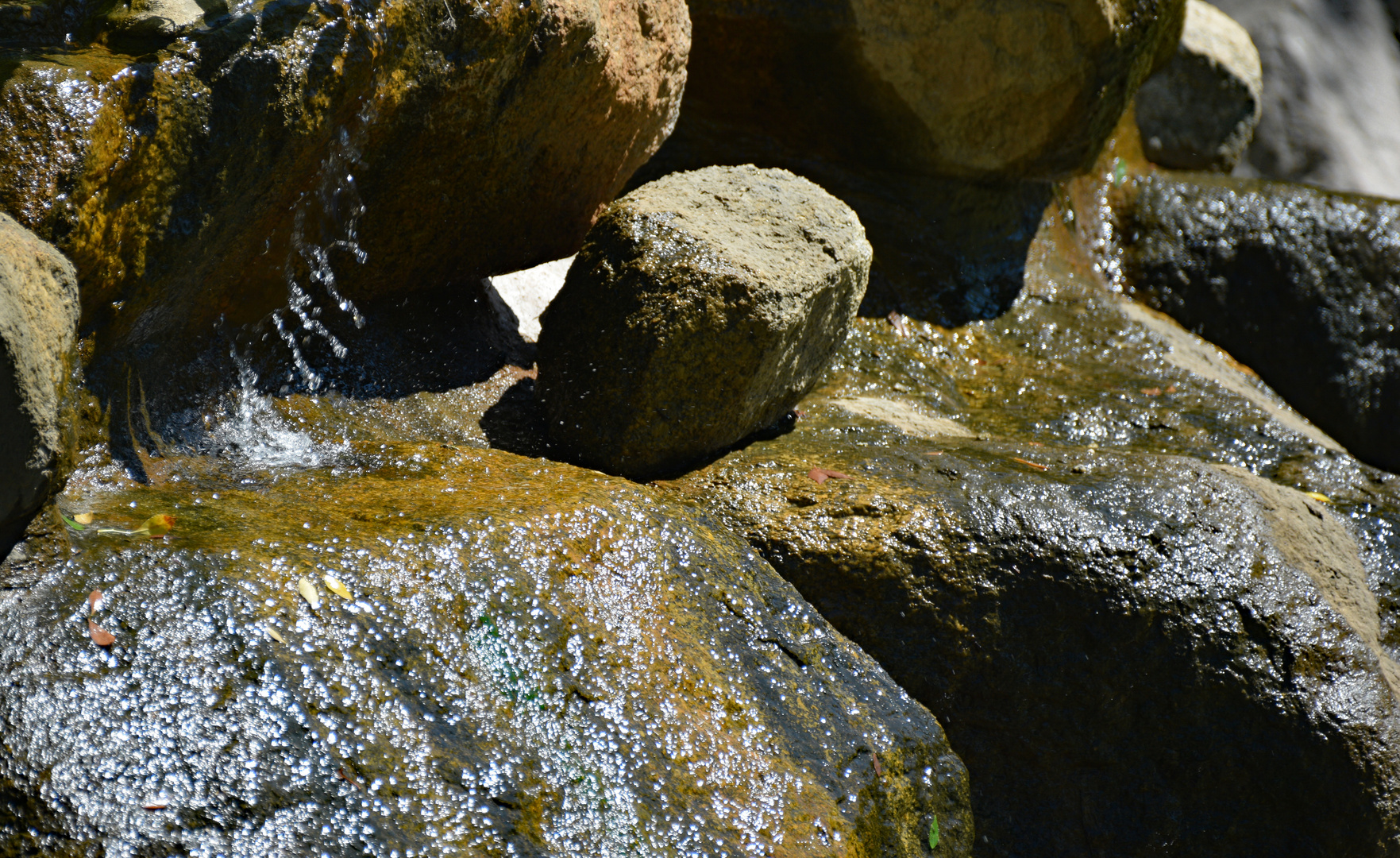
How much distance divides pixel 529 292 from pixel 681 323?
5.79 feet

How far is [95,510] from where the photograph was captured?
2.67 m

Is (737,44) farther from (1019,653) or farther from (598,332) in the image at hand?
(1019,653)

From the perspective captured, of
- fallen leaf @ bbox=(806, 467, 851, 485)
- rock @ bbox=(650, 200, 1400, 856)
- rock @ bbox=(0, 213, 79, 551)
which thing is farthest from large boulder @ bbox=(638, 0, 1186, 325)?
rock @ bbox=(0, 213, 79, 551)

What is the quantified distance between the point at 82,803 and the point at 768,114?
4930mm

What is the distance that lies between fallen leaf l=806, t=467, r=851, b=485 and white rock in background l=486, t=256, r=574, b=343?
1.57 m

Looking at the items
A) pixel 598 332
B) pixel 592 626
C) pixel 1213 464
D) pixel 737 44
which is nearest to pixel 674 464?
pixel 598 332

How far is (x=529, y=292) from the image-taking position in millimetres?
5102

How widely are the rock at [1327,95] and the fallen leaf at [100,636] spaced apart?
11.8 meters

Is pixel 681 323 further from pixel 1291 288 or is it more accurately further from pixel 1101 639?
pixel 1291 288

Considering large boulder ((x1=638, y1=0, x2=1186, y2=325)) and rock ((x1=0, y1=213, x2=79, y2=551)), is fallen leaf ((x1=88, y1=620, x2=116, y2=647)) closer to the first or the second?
rock ((x1=0, y1=213, x2=79, y2=551))

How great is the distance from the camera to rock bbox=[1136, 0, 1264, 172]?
8961 mm

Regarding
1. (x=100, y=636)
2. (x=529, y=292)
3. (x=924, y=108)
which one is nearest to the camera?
(x=100, y=636)

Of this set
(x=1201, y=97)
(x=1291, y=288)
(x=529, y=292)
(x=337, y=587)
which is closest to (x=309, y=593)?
(x=337, y=587)

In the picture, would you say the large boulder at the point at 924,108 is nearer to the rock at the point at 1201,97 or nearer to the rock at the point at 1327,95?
the rock at the point at 1201,97
